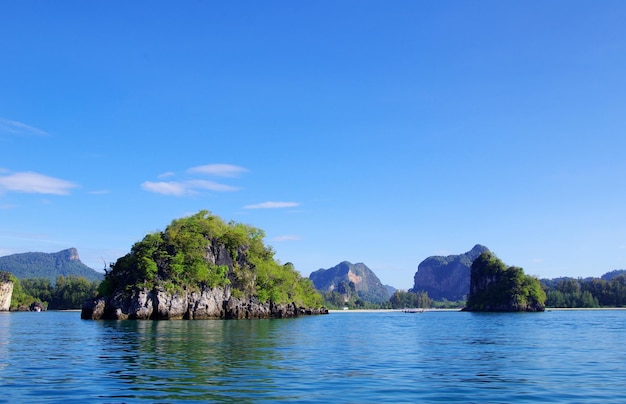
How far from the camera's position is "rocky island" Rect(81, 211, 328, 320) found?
111062 mm

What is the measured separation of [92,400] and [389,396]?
38.1 ft

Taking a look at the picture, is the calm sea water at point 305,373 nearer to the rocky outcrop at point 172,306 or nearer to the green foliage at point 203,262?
the rocky outcrop at point 172,306

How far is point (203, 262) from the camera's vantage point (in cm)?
12719

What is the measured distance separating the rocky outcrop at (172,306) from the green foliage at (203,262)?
6.96 feet

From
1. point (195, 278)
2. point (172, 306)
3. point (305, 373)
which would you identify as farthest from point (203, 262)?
point (305, 373)

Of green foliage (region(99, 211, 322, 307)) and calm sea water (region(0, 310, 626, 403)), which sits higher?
green foliage (region(99, 211, 322, 307))

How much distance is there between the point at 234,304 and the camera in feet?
→ 430

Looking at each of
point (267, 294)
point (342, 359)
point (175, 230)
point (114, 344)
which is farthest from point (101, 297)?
point (342, 359)

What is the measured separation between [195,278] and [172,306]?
10.7 metres

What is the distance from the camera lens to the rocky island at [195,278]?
111 metres

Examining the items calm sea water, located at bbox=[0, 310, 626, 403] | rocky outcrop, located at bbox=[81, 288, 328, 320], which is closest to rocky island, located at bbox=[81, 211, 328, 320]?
rocky outcrop, located at bbox=[81, 288, 328, 320]

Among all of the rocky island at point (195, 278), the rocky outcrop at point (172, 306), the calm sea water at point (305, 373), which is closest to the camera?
the calm sea water at point (305, 373)

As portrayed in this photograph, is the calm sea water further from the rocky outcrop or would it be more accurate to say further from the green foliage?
the green foliage

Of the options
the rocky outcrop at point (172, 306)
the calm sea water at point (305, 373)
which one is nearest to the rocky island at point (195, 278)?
the rocky outcrop at point (172, 306)
